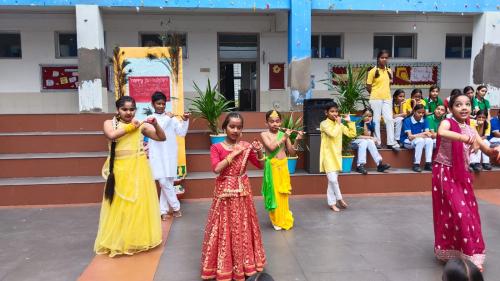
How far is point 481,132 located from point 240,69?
20.5ft

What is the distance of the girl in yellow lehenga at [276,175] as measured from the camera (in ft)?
15.5

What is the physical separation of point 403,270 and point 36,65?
985 cm

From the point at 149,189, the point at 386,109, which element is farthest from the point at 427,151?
the point at 149,189

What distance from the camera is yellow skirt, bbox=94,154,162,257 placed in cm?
407

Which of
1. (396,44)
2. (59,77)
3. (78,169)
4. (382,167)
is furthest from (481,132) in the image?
(59,77)

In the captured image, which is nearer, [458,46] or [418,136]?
[418,136]

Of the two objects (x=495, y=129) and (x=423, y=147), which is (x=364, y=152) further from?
(x=495, y=129)

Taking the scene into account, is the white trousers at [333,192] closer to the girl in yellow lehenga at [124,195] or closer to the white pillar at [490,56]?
the girl in yellow lehenga at [124,195]

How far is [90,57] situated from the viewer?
8.20 meters

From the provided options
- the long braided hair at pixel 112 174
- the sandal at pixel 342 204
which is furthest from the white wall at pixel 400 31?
the long braided hair at pixel 112 174

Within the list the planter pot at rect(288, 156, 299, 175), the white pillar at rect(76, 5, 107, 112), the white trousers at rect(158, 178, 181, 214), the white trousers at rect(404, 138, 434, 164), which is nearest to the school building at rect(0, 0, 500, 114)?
the white pillar at rect(76, 5, 107, 112)

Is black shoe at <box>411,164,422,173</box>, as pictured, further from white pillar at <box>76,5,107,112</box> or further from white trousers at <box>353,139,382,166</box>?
white pillar at <box>76,5,107,112</box>

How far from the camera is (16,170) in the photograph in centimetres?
652

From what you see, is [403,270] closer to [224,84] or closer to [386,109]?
[386,109]
